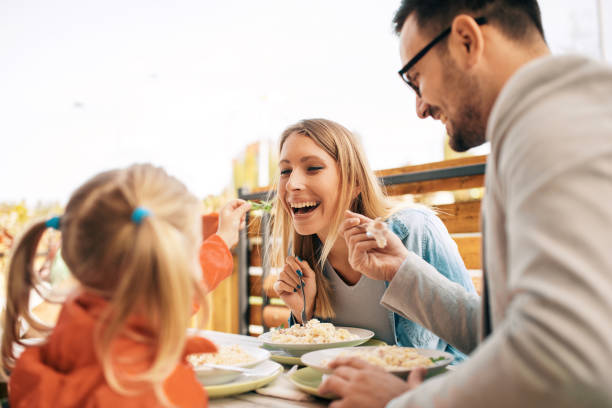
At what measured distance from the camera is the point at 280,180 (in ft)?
6.54

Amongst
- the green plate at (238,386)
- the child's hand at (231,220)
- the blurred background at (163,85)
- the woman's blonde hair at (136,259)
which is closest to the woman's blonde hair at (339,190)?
the child's hand at (231,220)

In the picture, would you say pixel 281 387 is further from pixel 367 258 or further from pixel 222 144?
pixel 222 144

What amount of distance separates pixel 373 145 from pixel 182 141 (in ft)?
7.66

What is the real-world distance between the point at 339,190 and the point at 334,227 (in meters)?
0.17

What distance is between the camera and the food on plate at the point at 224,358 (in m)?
1.02

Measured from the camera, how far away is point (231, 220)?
1.67 metres

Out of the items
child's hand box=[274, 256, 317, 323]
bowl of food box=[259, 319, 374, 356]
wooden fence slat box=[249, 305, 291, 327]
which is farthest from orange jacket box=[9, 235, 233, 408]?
wooden fence slat box=[249, 305, 291, 327]

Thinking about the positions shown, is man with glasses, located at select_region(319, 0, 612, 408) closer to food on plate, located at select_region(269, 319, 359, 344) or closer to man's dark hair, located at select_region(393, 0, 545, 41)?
man's dark hair, located at select_region(393, 0, 545, 41)

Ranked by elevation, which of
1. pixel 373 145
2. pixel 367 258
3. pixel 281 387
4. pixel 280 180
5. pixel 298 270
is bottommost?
pixel 281 387

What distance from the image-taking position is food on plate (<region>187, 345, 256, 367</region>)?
1.02 metres

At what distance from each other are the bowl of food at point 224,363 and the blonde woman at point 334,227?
662 mm

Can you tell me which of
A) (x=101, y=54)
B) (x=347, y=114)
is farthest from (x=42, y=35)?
(x=347, y=114)

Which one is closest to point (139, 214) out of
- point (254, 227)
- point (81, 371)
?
point (81, 371)

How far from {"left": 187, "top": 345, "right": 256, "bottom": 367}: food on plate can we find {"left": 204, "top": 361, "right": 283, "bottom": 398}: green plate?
0.05m
